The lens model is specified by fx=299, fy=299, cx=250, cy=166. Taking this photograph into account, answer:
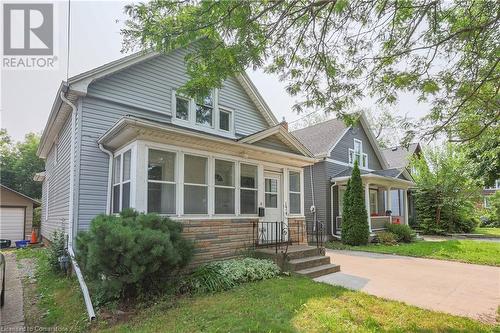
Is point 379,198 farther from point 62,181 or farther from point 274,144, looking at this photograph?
point 62,181

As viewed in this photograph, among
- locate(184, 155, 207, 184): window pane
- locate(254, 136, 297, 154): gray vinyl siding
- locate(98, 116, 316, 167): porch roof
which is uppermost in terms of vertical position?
locate(254, 136, 297, 154): gray vinyl siding

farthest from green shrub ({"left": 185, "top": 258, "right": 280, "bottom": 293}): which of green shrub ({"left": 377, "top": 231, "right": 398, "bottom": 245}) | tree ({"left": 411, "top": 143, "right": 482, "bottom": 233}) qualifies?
tree ({"left": 411, "top": 143, "right": 482, "bottom": 233})

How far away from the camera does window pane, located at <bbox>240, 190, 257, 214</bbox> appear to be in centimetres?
817

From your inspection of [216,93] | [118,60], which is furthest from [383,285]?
[118,60]

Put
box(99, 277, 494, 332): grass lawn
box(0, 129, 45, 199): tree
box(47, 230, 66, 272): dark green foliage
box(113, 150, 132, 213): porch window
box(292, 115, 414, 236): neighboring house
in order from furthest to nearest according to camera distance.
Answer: box(0, 129, 45, 199): tree
box(292, 115, 414, 236): neighboring house
box(47, 230, 66, 272): dark green foliage
box(113, 150, 132, 213): porch window
box(99, 277, 494, 332): grass lawn

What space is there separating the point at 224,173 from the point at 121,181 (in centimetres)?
252

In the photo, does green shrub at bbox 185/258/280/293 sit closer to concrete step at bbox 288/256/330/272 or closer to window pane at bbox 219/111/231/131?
concrete step at bbox 288/256/330/272

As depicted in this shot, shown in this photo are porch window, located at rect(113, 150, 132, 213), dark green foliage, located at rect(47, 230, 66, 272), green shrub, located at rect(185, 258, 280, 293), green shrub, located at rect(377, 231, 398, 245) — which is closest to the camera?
green shrub, located at rect(185, 258, 280, 293)

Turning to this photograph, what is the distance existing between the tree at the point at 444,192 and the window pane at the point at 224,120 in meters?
13.9

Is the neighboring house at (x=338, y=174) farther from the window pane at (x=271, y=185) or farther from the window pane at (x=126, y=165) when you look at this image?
the window pane at (x=126, y=165)

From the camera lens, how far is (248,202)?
328 inches

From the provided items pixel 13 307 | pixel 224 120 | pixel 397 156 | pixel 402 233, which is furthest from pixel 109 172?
pixel 397 156

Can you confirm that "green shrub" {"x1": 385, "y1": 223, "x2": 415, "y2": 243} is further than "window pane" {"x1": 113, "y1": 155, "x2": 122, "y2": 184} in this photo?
Yes

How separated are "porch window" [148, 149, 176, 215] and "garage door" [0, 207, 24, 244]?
1374cm
